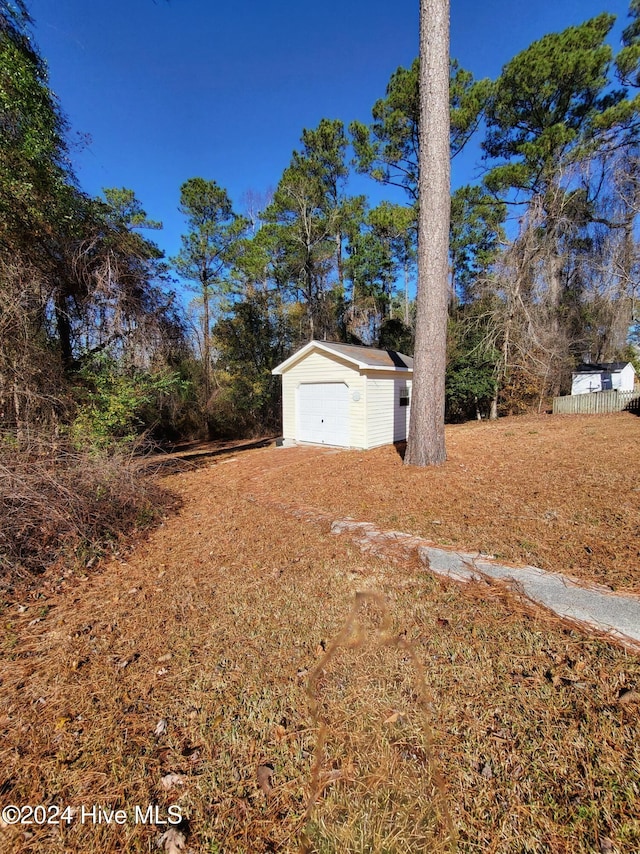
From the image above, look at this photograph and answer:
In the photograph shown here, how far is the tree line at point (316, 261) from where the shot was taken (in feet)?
17.1

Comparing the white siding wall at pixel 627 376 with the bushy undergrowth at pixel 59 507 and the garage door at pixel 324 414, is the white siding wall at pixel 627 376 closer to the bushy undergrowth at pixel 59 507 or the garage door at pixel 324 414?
the garage door at pixel 324 414

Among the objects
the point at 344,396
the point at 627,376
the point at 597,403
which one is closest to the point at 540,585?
the point at 344,396

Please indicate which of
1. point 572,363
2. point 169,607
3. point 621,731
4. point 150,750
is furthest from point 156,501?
point 572,363

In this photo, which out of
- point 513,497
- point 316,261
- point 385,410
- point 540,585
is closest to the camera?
point 540,585

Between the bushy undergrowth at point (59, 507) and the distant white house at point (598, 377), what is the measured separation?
76.7 ft

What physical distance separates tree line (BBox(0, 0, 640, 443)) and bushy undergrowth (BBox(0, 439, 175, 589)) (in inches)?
62.0

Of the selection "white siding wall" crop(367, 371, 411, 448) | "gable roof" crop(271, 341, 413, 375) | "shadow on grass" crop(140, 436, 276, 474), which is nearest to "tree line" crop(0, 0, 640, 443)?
"shadow on grass" crop(140, 436, 276, 474)

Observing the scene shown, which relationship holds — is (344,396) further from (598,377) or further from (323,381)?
(598,377)

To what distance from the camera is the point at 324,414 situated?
33.0ft

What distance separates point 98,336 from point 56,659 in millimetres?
5694

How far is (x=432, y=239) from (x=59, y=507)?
669 cm

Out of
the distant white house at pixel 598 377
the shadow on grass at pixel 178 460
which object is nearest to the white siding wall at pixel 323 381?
the shadow on grass at pixel 178 460

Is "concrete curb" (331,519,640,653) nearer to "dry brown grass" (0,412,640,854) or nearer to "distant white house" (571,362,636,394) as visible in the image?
"dry brown grass" (0,412,640,854)

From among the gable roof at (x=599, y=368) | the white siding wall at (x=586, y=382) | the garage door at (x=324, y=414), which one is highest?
the gable roof at (x=599, y=368)
